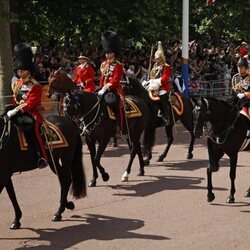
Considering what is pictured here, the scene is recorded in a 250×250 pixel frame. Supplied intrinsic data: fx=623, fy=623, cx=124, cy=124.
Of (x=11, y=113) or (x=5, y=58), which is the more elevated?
(x=5, y=58)

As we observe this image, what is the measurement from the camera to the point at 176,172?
41.1 ft

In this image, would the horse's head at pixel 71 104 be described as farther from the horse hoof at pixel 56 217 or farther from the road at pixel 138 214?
the horse hoof at pixel 56 217

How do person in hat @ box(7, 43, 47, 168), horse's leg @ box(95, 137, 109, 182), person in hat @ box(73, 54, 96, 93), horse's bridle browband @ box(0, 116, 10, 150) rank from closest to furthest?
1. horse's bridle browband @ box(0, 116, 10, 150)
2. person in hat @ box(7, 43, 47, 168)
3. horse's leg @ box(95, 137, 109, 182)
4. person in hat @ box(73, 54, 96, 93)

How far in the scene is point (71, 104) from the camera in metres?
11.1

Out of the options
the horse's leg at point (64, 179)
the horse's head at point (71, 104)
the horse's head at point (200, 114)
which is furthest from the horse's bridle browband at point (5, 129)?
the horse's head at point (200, 114)

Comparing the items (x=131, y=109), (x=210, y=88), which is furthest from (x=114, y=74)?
(x=210, y=88)

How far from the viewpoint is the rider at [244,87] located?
1022 cm

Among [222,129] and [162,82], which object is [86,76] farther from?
[222,129]

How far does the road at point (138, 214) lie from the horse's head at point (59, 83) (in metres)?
1.77

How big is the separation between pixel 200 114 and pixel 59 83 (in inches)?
105

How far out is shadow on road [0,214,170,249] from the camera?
805 centimetres

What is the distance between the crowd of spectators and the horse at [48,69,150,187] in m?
6.26

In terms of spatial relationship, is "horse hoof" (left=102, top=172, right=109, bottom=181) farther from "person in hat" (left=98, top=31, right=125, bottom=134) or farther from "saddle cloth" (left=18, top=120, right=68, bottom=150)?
"saddle cloth" (left=18, top=120, right=68, bottom=150)

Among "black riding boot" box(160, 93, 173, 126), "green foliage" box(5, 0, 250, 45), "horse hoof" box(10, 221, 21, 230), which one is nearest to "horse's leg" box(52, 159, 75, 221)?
"horse hoof" box(10, 221, 21, 230)
